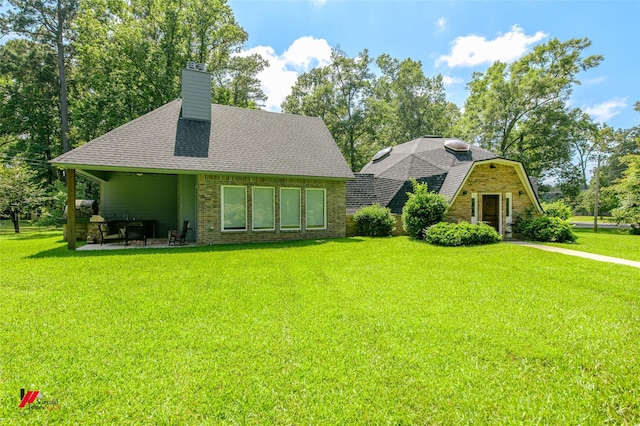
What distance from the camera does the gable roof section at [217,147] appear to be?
10279mm

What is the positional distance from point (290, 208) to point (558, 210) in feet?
39.7

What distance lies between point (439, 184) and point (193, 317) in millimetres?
13548

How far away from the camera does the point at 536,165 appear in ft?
81.7

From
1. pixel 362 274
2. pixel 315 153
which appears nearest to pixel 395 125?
pixel 315 153

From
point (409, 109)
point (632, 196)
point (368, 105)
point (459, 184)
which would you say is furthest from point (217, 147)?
point (632, 196)

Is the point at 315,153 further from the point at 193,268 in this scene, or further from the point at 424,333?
the point at 424,333

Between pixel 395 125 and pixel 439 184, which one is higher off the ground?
pixel 395 125

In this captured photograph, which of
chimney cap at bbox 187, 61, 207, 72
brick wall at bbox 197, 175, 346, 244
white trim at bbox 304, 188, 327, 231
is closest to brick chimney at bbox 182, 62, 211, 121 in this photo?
chimney cap at bbox 187, 61, 207, 72

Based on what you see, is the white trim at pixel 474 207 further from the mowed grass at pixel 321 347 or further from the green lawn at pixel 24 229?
the green lawn at pixel 24 229

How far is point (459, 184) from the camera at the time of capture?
13172 millimetres

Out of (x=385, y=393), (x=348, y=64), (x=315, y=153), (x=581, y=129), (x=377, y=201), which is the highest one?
(x=348, y=64)

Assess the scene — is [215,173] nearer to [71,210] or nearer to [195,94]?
[71,210]

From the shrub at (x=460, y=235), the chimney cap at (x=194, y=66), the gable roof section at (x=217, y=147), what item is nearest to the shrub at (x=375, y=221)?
the gable roof section at (x=217, y=147)

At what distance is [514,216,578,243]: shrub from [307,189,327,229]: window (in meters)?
9.00
